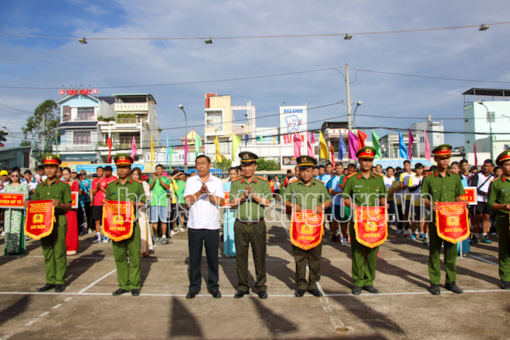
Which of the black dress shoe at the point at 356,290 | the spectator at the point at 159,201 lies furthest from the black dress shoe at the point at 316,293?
the spectator at the point at 159,201

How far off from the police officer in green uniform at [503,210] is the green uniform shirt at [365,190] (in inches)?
67.8

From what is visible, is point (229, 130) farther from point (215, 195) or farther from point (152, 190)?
point (215, 195)

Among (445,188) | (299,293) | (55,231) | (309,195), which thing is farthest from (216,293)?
(445,188)

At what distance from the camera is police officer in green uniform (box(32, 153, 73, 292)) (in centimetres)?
526

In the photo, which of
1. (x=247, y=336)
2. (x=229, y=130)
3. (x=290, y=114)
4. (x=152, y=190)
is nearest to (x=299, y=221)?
(x=247, y=336)

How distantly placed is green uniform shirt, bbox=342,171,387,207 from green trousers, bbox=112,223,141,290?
129 inches

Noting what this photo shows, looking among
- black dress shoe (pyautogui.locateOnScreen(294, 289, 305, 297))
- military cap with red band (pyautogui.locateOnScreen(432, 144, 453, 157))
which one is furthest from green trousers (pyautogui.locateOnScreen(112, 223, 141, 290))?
military cap with red band (pyautogui.locateOnScreen(432, 144, 453, 157))

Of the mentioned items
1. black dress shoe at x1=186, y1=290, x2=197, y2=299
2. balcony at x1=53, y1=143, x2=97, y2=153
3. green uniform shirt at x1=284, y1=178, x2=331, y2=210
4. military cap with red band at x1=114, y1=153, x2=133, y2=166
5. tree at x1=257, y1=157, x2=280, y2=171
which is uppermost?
balcony at x1=53, y1=143, x2=97, y2=153

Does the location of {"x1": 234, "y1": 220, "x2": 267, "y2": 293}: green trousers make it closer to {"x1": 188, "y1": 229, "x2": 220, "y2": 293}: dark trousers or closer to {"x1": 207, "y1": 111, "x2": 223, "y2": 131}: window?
{"x1": 188, "y1": 229, "x2": 220, "y2": 293}: dark trousers

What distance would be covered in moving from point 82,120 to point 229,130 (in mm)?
24613

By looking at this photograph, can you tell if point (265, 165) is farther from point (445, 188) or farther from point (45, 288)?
point (45, 288)

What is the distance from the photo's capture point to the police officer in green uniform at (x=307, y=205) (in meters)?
4.93

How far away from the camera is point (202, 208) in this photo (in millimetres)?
4949

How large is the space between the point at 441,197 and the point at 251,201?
9.37ft
